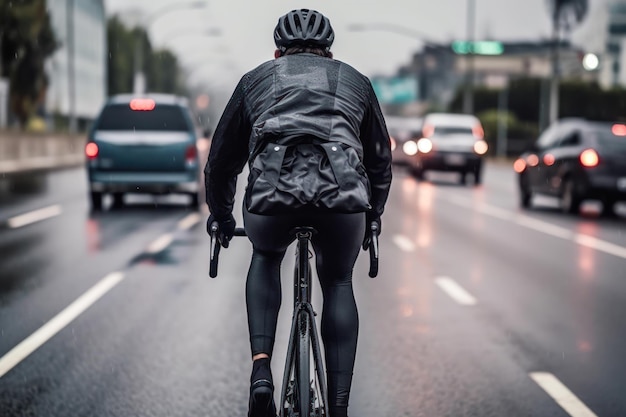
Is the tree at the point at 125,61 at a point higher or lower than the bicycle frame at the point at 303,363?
higher

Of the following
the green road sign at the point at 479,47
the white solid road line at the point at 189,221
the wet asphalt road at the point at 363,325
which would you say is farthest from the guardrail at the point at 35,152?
the wet asphalt road at the point at 363,325

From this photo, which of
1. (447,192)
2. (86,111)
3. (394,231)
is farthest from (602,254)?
(86,111)

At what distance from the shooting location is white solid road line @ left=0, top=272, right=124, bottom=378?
6.57 meters

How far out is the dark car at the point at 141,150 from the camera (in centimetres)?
1819

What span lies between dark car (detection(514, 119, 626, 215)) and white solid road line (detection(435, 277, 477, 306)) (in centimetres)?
913

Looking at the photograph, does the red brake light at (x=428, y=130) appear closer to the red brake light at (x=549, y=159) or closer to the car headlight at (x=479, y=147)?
the car headlight at (x=479, y=147)

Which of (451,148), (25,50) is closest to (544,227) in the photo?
(451,148)

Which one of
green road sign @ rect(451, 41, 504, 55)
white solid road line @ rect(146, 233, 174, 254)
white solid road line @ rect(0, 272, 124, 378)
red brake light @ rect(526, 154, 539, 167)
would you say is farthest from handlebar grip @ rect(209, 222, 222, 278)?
green road sign @ rect(451, 41, 504, 55)

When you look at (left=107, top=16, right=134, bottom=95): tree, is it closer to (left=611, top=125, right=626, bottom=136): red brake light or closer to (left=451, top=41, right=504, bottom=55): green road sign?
(left=451, top=41, right=504, bottom=55): green road sign

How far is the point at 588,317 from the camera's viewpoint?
8.42m

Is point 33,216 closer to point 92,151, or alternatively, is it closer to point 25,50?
point 92,151

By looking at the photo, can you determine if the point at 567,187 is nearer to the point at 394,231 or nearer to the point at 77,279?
the point at 394,231

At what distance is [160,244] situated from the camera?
1325 cm

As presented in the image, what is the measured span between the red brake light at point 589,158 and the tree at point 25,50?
3949 cm
